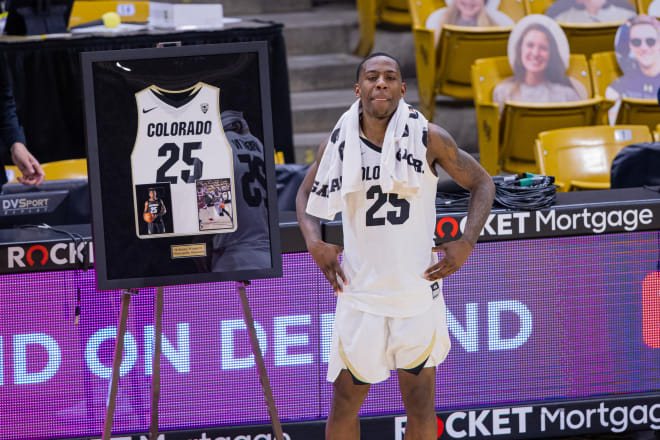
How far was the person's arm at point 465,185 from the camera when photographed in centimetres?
331

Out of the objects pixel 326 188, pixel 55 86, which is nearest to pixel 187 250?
pixel 326 188

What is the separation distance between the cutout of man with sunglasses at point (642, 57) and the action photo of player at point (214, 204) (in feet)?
15.8

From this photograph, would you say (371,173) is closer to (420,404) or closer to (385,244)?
(385,244)

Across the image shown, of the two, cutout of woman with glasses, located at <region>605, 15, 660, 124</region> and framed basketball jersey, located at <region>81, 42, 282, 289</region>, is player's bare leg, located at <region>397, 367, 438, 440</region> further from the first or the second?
cutout of woman with glasses, located at <region>605, 15, 660, 124</region>

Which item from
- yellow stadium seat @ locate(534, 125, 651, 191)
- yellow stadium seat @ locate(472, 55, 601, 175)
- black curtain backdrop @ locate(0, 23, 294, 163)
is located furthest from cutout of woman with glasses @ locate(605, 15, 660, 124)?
black curtain backdrop @ locate(0, 23, 294, 163)

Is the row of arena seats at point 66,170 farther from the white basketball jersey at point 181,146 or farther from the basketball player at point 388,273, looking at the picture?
the basketball player at point 388,273

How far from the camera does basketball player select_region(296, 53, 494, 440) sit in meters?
3.26

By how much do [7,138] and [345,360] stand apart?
2187mm

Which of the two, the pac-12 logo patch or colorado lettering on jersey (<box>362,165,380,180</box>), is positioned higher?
colorado lettering on jersey (<box>362,165,380,180</box>)

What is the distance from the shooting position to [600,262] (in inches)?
161

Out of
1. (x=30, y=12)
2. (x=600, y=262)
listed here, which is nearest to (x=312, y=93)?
(x=30, y=12)

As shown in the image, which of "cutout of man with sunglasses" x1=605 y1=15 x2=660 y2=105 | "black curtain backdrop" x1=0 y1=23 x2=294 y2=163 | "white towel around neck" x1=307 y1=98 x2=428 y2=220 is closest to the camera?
"white towel around neck" x1=307 y1=98 x2=428 y2=220

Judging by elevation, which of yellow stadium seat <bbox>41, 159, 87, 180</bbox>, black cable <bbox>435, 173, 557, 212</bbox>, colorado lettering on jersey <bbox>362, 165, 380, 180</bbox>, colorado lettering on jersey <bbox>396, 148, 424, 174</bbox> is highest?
colorado lettering on jersey <bbox>396, 148, 424, 174</bbox>

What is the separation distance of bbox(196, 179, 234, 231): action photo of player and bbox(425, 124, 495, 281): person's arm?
0.68 m
